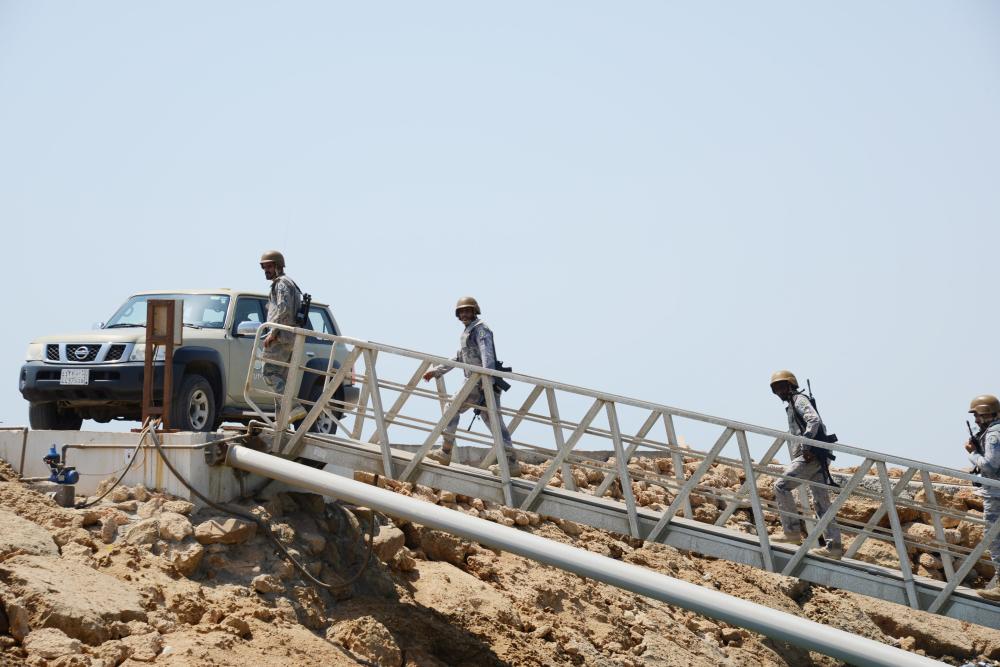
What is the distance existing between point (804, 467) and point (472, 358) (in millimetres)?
3436

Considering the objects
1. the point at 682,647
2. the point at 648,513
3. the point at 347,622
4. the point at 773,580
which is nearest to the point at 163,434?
→ the point at 347,622

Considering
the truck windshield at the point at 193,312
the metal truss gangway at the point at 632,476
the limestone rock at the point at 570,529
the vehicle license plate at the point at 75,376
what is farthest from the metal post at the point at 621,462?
the limestone rock at the point at 570,529

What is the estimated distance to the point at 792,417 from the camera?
11773 millimetres

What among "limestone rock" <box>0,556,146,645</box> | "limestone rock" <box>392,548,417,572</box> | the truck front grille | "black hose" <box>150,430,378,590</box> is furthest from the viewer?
"limestone rock" <box>392,548,417,572</box>

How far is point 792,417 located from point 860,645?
8.05ft

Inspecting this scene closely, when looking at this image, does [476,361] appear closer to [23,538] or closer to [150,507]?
[150,507]

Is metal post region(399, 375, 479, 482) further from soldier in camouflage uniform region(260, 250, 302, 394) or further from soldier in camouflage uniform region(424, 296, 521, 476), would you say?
soldier in camouflage uniform region(260, 250, 302, 394)

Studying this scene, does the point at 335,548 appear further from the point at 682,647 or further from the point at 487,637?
the point at 682,647

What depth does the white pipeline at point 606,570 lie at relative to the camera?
10.1 meters

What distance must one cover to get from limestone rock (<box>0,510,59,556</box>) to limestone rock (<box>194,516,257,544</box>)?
1.38 meters

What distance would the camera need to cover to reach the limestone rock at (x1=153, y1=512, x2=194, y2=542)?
11797mm

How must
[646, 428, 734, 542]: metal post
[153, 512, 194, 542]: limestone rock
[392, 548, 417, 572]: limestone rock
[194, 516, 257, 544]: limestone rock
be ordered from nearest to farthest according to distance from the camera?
[646, 428, 734, 542]: metal post
[153, 512, 194, 542]: limestone rock
[194, 516, 257, 544]: limestone rock
[392, 548, 417, 572]: limestone rock

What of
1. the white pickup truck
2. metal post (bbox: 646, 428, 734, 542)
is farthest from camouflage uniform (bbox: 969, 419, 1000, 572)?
the white pickup truck

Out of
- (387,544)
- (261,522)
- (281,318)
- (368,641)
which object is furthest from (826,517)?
(281,318)
